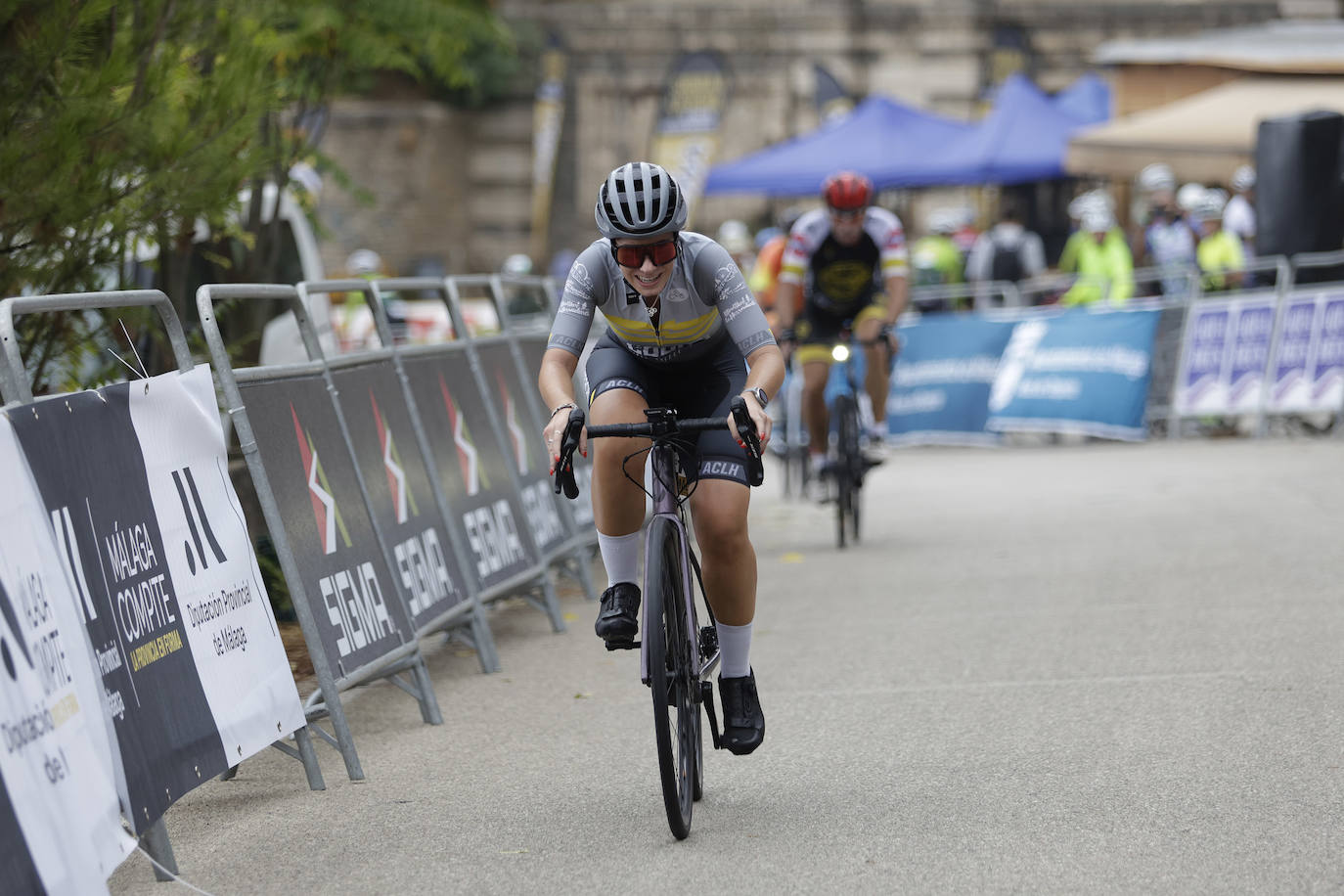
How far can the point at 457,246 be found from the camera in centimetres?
3806

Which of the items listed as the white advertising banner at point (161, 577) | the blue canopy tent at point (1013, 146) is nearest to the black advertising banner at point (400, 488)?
the white advertising banner at point (161, 577)

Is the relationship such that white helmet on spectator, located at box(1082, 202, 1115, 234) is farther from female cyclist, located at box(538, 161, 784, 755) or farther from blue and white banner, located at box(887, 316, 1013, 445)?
female cyclist, located at box(538, 161, 784, 755)

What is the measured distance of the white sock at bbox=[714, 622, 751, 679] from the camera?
6.08 m

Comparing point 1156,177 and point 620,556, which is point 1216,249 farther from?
point 620,556

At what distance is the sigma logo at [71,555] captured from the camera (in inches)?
196

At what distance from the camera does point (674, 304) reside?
6.14m

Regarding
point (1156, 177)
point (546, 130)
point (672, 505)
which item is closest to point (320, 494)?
point (672, 505)

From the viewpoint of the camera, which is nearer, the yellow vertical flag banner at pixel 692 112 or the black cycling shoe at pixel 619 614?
the black cycling shoe at pixel 619 614

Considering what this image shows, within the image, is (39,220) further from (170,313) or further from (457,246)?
(457,246)

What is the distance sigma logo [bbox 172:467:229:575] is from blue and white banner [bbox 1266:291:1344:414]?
14.6 meters

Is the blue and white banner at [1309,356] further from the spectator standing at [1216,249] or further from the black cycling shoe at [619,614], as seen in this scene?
the black cycling shoe at [619,614]

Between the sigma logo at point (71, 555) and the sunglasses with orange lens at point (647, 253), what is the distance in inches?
71.4

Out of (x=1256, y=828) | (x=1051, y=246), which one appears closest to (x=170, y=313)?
(x=1256, y=828)

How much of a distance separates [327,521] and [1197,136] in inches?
633
